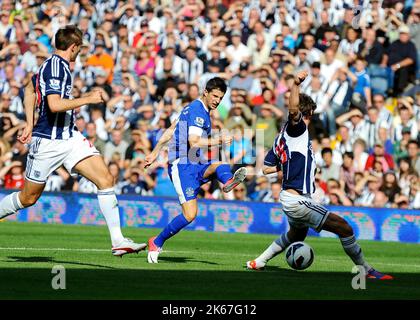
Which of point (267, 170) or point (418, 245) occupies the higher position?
point (267, 170)

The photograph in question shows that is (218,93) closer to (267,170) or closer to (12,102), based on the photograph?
(267,170)

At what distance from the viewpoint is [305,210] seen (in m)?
13.4

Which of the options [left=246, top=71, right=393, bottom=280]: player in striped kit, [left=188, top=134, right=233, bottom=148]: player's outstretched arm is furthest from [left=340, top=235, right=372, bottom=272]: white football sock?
[left=188, top=134, right=233, bottom=148]: player's outstretched arm

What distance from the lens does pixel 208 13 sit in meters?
30.0

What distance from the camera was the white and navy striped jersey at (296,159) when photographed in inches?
530

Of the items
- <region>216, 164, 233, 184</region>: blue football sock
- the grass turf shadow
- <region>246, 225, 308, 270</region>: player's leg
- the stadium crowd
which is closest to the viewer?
the grass turf shadow

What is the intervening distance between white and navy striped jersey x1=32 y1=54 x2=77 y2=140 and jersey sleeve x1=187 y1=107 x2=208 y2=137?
172 centimetres

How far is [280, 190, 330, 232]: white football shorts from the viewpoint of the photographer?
13.3 metres

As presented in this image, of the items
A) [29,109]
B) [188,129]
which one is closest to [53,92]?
[29,109]

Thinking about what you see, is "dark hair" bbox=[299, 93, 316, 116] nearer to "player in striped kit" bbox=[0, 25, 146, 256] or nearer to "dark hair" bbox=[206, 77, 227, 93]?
"dark hair" bbox=[206, 77, 227, 93]

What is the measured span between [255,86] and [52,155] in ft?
44.5
